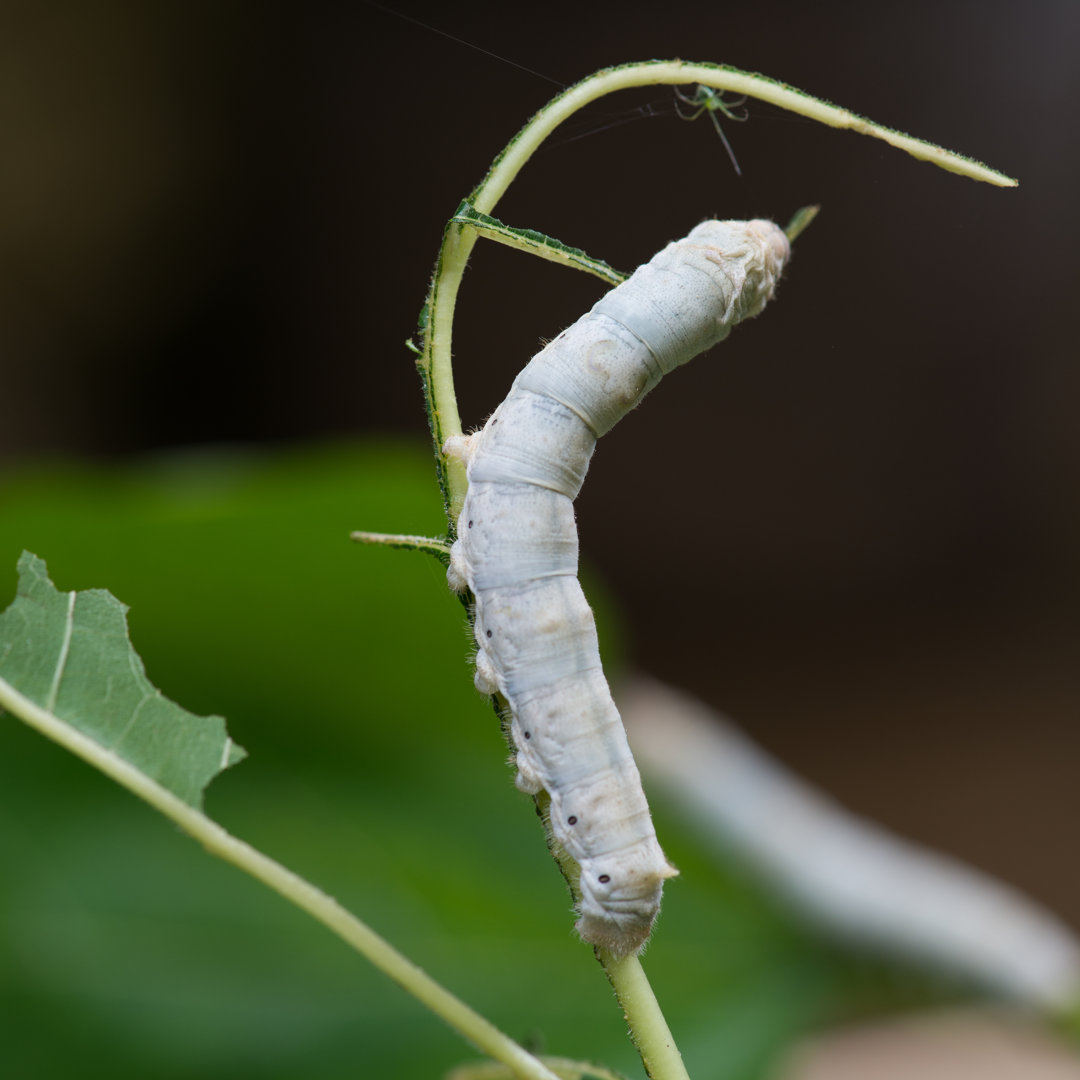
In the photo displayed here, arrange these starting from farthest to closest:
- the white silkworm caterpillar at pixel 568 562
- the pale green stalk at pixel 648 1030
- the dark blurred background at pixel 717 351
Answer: the dark blurred background at pixel 717 351, the white silkworm caterpillar at pixel 568 562, the pale green stalk at pixel 648 1030

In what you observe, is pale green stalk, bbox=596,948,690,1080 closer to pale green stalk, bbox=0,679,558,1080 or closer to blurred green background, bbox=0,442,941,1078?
pale green stalk, bbox=0,679,558,1080

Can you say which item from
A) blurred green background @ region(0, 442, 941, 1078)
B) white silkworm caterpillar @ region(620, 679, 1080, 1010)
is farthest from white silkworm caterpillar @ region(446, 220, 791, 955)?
white silkworm caterpillar @ region(620, 679, 1080, 1010)

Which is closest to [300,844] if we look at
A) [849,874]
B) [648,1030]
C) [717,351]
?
[849,874]

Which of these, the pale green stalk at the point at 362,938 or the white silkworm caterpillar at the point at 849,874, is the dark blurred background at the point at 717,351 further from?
the pale green stalk at the point at 362,938

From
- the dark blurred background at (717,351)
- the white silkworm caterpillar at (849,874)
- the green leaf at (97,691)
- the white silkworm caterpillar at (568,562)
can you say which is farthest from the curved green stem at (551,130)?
the dark blurred background at (717,351)

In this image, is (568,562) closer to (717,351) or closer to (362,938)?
(362,938)

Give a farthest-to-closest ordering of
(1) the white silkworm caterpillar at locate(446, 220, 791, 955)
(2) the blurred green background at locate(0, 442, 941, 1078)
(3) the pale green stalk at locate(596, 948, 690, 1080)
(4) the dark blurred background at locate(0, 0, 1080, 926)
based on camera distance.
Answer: (4) the dark blurred background at locate(0, 0, 1080, 926), (2) the blurred green background at locate(0, 442, 941, 1078), (1) the white silkworm caterpillar at locate(446, 220, 791, 955), (3) the pale green stalk at locate(596, 948, 690, 1080)
